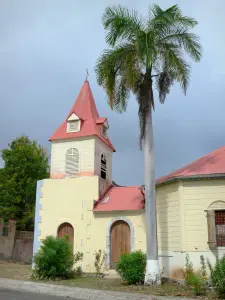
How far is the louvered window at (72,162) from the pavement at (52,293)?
795 centimetres

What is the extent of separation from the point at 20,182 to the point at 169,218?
16285mm

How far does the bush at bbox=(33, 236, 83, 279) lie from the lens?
15.2 m

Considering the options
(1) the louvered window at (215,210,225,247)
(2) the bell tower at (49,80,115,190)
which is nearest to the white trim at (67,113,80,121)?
(2) the bell tower at (49,80,115,190)

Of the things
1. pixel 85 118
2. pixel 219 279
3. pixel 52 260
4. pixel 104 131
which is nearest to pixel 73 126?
pixel 85 118

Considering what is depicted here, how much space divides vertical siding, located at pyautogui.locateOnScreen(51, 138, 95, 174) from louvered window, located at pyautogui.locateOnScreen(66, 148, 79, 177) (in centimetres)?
25

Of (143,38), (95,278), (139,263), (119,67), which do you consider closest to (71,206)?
(95,278)

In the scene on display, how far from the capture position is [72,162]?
20703 mm

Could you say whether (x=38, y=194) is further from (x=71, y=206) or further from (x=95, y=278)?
(x=95, y=278)

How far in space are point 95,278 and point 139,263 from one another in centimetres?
377

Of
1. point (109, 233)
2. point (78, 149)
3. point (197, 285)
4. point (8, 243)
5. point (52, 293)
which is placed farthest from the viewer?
point (8, 243)

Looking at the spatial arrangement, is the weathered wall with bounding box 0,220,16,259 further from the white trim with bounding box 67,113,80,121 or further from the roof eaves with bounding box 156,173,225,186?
the roof eaves with bounding box 156,173,225,186

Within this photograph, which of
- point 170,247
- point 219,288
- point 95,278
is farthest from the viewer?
point 95,278

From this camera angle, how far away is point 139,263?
45.4 ft

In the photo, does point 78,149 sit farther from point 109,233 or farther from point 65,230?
point 109,233
